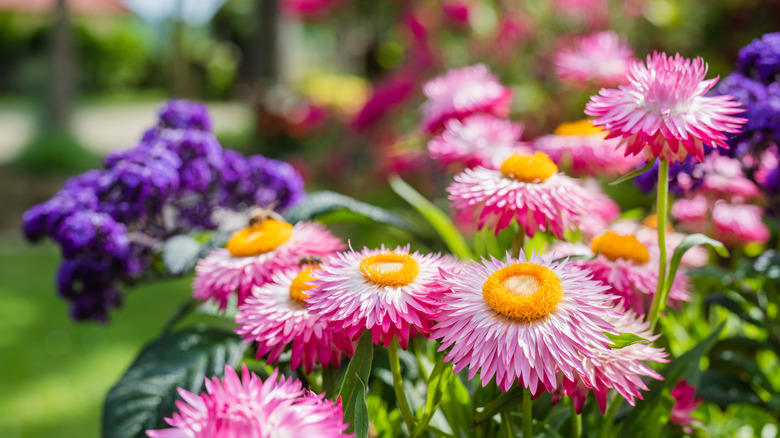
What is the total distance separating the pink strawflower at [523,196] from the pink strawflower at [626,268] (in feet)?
0.20

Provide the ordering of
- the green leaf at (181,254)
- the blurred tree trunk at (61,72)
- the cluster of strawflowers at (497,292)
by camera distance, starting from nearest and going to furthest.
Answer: the cluster of strawflowers at (497,292) < the green leaf at (181,254) < the blurred tree trunk at (61,72)

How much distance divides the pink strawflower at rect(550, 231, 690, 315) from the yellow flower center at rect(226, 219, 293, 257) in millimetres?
444

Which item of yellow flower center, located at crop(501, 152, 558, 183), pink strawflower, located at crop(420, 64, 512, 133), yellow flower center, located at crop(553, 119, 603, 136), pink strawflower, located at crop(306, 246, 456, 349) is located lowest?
pink strawflower, located at crop(306, 246, 456, 349)

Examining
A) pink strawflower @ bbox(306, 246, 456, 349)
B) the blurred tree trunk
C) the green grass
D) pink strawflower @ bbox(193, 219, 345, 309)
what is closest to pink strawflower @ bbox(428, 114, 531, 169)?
pink strawflower @ bbox(193, 219, 345, 309)

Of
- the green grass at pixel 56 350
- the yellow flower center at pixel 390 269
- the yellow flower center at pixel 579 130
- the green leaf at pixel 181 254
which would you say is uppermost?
the yellow flower center at pixel 579 130

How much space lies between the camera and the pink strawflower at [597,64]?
1.47 metres

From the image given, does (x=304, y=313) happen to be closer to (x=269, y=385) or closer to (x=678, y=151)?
(x=269, y=385)

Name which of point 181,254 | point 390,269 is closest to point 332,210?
point 181,254

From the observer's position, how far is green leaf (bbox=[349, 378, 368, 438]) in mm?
777

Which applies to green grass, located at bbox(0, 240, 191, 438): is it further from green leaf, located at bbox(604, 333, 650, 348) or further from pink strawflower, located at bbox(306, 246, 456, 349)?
green leaf, located at bbox(604, 333, 650, 348)

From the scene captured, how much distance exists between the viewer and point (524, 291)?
0.77m

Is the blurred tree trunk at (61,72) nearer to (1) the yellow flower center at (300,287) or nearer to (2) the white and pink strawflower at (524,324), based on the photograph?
(1) the yellow flower center at (300,287)

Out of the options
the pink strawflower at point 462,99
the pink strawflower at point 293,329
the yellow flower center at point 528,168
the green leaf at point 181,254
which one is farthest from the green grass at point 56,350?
the yellow flower center at point 528,168

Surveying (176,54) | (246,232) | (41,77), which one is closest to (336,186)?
(246,232)
